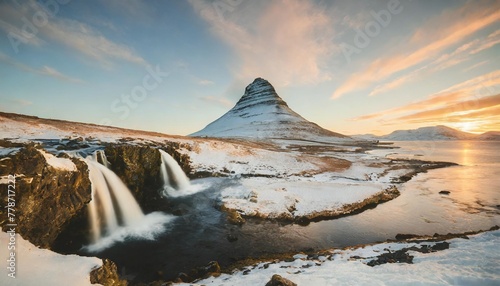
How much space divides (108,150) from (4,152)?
9.37 metres

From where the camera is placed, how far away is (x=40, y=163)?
1145 cm

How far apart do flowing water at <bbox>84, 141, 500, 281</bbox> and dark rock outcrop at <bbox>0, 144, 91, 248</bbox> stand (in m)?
2.97

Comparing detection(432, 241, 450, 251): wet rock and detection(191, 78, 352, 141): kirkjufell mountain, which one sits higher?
detection(191, 78, 352, 141): kirkjufell mountain

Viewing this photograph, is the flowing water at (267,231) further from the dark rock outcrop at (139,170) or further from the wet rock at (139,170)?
the wet rock at (139,170)

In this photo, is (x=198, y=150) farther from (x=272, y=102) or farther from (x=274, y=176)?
(x=272, y=102)

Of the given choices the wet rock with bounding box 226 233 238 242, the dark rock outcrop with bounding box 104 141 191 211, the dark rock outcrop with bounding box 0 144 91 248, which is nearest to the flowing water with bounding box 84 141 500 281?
the wet rock with bounding box 226 233 238 242

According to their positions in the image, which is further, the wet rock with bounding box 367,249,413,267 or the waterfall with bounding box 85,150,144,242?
the waterfall with bounding box 85,150,144,242

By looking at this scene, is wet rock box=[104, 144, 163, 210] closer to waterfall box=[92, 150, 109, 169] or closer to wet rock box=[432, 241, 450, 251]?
waterfall box=[92, 150, 109, 169]

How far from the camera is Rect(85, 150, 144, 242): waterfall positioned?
15.2 meters

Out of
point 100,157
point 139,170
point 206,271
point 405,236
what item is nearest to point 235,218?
point 206,271

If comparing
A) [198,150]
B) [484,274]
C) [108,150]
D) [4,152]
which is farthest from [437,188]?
[4,152]

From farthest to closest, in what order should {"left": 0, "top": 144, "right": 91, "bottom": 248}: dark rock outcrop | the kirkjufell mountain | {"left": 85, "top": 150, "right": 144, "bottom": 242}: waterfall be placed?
the kirkjufell mountain, {"left": 85, "top": 150, "right": 144, "bottom": 242}: waterfall, {"left": 0, "top": 144, "right": 91, "bottom": 248}: dark rock outcrop

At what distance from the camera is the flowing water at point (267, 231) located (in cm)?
1238

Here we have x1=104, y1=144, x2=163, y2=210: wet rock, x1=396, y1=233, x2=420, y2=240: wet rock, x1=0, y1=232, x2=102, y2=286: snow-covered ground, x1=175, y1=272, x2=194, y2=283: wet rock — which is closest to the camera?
x1=0, y1=232, x2=102, y2=286: snow-covered ground
